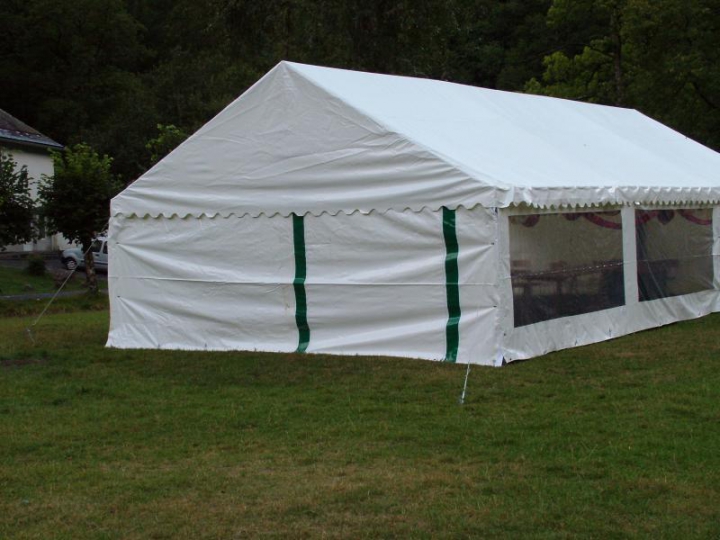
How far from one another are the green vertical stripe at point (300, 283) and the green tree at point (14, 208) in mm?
10987

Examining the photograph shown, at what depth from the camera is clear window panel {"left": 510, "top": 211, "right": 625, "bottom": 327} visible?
33.3ft

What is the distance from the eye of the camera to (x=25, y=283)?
26.8 metres

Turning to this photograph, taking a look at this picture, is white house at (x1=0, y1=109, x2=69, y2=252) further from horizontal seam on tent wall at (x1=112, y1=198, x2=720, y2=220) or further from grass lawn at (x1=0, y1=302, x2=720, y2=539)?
grass lawn at (x1=0, y1=302, x2=720, y2=539)

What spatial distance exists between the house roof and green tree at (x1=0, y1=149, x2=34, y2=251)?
1383 centimetres

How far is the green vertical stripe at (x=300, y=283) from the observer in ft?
35.8

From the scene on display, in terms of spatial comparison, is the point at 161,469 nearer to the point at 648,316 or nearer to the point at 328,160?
the point at 328,160

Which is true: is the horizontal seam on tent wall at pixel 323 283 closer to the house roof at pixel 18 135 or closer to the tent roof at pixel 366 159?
the tent roof at pixel 366 159

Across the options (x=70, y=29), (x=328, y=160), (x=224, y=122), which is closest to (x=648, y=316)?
(x=328, y=160)

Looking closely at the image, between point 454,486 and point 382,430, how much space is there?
1.54m

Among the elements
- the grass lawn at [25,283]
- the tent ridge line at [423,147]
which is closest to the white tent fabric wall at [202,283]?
the tent ridge line at [423,147]

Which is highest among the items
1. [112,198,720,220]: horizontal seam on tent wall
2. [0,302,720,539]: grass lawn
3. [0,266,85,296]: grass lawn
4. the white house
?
the white house

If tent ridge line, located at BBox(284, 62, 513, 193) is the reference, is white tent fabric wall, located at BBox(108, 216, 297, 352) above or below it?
below

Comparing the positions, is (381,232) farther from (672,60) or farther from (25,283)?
(672,60)

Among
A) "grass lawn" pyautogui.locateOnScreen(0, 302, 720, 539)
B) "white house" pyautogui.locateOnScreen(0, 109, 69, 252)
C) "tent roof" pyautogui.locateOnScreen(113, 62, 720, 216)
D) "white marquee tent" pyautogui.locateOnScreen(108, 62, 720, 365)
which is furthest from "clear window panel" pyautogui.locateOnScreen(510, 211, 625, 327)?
"white house" pyautogui.locateOnScreen(0, 109, 69, 252)
